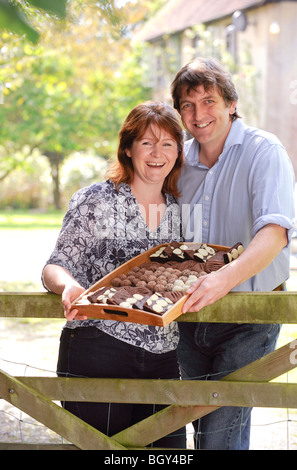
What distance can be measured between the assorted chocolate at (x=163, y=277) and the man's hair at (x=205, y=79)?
2.26ft

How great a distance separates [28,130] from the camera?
27422 millimetres

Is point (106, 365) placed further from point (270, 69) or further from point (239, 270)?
point (270, 69)

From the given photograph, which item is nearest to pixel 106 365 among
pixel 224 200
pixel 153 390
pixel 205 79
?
pixel 153 390

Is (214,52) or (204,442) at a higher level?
(214,52)

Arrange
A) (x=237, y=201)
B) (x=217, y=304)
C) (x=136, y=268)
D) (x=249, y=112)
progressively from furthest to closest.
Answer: (x=249, y=112) → (x=237, y=201) → (x=136, y=268) → (x=217, y=304)

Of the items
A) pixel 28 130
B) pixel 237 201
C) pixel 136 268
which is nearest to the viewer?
pixel 136 268

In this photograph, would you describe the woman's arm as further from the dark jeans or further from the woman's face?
the woman's face

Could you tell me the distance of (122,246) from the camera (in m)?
2.78

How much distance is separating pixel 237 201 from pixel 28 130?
25.7 m

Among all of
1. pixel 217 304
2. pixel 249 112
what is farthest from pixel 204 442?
pixel 249 112

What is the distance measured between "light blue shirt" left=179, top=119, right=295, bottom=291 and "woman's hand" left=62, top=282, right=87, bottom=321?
2.38 ft

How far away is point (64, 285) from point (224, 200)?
0.82 m

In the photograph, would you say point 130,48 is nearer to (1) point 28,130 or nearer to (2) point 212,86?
(1) point 28,130

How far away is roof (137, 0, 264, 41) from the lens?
20459 millimetres
